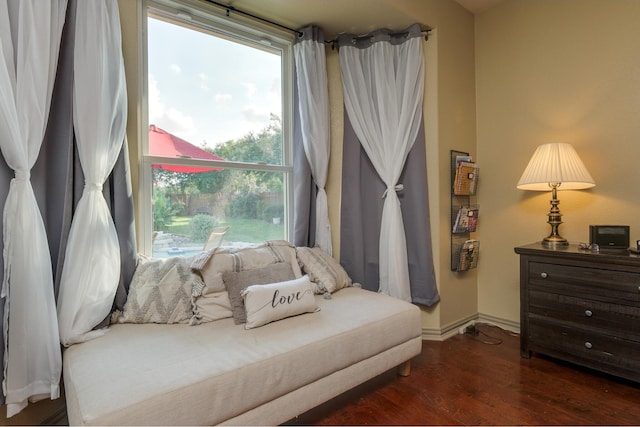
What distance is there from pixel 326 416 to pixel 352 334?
0.43m

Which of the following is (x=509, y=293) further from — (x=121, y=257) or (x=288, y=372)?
(x=121, y=257)

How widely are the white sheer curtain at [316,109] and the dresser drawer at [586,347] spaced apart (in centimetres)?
153

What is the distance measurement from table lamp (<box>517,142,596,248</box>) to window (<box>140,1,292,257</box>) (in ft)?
5.84

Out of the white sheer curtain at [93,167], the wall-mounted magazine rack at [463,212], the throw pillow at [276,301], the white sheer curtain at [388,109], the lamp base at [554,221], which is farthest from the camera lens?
the wall-mounted magazine rack at [463,212]

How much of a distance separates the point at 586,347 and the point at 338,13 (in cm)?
272

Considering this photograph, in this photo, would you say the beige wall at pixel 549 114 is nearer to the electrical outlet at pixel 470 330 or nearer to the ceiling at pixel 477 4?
the ceiling at pixel 477 4

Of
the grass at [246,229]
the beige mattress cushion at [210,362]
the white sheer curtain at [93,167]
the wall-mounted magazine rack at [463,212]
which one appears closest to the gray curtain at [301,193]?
the grass at [246,229]

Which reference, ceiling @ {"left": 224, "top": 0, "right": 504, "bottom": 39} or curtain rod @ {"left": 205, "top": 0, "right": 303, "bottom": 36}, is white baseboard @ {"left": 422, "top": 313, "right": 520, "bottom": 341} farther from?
curtain rod @ {"left": 205, "top": 0, "right": 303, "bottom": 36}

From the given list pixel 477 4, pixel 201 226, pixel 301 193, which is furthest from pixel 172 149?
pixel 477 4

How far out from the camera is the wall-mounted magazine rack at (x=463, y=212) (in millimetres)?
2703

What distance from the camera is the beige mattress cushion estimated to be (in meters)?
1.15

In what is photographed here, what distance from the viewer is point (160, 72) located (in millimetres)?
2143

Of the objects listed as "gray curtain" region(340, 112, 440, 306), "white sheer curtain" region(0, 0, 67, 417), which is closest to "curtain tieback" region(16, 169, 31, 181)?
"white sheer curtain" region(0, 0, 67, 417)

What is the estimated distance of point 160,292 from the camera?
1.83m
